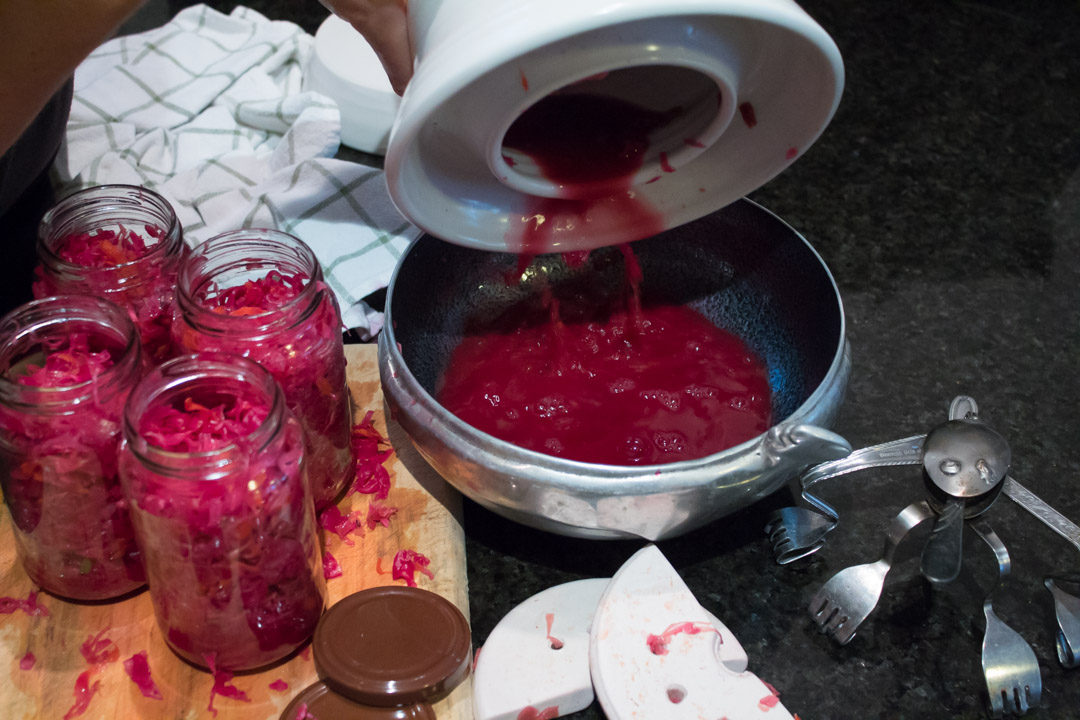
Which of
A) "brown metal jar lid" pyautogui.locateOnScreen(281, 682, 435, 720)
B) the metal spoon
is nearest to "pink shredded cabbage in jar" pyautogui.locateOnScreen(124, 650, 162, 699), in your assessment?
"brown metal jar lid" pyautogui.locateOnScreen(281, 682, 435, 720)

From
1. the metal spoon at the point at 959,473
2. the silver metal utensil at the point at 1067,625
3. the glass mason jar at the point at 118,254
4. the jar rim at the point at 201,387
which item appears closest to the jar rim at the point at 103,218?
the glass mason jar at the point at 118,254

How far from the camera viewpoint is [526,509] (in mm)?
934

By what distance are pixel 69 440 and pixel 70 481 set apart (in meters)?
0.05

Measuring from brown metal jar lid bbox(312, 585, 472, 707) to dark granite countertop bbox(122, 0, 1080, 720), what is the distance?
0.08 metres

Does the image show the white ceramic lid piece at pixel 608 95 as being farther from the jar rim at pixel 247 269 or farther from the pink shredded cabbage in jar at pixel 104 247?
the pink shredded cabbage in jar at pixel 104 247

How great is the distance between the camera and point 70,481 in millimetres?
897

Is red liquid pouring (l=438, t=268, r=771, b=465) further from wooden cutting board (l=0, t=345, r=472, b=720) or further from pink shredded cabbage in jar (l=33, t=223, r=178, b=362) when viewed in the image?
pink shredded cabbage in jar (l=33, t=223, r=178, b=362)

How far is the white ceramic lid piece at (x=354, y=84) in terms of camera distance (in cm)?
154

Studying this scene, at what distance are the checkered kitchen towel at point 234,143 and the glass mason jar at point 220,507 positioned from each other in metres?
0.44

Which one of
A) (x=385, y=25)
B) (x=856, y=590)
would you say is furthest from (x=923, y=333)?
(x=385, y=25)

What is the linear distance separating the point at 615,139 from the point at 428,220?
0.23 metres

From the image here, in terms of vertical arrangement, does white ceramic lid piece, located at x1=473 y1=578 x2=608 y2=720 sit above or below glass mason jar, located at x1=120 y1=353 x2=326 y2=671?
below

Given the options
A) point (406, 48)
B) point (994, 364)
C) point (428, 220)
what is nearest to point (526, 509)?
point (428, 220)

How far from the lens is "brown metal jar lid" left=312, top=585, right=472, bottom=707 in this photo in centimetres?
88
